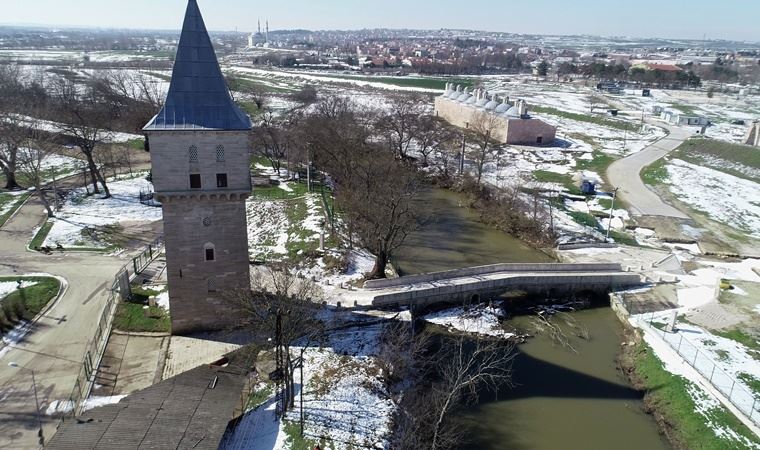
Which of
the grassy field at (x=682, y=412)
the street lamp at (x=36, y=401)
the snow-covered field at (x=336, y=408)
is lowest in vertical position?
the grassy field at (x=682, y=412)

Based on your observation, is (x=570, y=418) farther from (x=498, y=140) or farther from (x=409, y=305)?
(x=498, y=140)

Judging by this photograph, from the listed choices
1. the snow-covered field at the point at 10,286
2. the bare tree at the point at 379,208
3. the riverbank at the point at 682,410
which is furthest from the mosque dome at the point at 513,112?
the snow-covered field at the point at 10,286

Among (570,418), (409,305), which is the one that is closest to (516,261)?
(409,305)

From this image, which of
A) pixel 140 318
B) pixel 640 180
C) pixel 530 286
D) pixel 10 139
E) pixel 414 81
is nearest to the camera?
pixel 140 318

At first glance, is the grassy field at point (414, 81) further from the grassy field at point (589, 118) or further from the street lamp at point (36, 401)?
the street lamp at point (36, 401)

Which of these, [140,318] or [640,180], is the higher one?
[640,180]

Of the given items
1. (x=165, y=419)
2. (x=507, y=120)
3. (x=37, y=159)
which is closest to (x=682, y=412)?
(x=165, y=419)

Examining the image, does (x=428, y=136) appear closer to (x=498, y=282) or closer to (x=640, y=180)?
(x=640, y=180)
